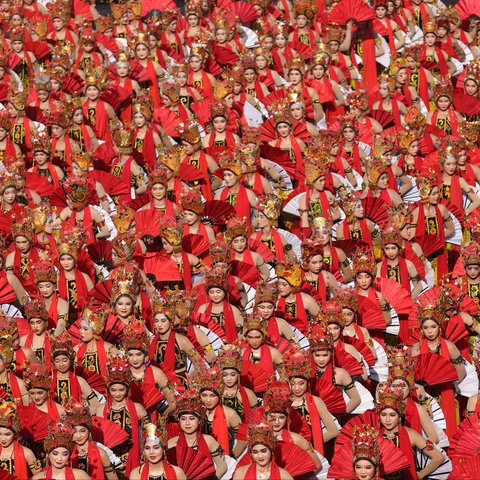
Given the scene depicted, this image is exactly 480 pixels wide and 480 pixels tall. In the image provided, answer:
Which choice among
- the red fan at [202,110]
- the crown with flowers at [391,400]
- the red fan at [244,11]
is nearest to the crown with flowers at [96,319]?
the crown with flowers at [391,400]

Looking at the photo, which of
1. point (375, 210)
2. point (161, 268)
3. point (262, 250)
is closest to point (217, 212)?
point (262, 250)

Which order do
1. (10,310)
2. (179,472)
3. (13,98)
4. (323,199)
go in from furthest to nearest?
1. (13,98)
2. (323,199)
3. (10,310)
4. (179,472)

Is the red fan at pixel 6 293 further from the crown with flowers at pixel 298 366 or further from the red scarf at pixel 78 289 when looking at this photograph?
the crown with flowers at pixel 298 366

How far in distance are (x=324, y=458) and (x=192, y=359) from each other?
6.32 ft

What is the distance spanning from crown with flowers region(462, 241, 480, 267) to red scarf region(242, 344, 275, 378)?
2393 mm

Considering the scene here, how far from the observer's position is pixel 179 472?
1374cm

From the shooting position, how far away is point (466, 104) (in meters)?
21.4

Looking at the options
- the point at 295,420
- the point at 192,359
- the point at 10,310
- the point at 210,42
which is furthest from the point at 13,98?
Result: the point at 295,420

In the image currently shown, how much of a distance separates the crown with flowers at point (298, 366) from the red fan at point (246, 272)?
2.57m

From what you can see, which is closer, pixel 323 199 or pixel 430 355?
pixel 430 355

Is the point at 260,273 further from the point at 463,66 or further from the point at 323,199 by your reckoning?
the point at 463,66

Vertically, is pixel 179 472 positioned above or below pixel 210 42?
above

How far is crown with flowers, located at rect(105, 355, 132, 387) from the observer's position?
1489cm

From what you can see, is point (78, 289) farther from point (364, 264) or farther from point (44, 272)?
point (364, 264)
